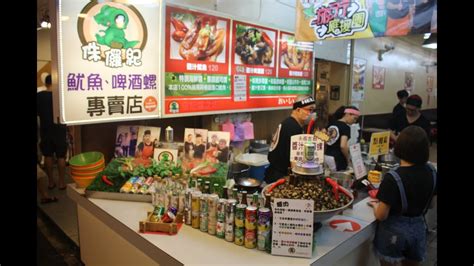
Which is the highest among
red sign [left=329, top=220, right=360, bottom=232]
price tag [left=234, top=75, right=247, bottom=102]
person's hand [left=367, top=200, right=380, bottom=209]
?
price tag [left=234, top=75, right=247, bottom=102]

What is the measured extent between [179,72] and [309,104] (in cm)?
126

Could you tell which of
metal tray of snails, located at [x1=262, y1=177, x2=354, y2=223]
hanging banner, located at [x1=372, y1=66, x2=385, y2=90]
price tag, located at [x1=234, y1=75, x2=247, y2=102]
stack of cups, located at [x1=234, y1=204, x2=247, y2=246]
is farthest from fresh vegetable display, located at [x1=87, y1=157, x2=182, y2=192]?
hanging banner, located at [x1=372, y1=66, x2=385, y2=90]

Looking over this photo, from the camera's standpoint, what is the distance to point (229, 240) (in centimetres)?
184

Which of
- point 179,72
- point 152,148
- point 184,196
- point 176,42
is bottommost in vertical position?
point 184,196

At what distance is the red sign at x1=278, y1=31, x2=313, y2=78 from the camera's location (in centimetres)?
446

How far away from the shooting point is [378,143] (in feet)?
10.3

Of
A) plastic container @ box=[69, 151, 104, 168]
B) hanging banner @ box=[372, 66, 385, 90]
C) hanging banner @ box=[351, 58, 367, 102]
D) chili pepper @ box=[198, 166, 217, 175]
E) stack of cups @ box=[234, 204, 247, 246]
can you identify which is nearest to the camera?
stack of cups @ box=[234, 204, 247, 246]

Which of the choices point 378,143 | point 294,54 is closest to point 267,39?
point 294,54

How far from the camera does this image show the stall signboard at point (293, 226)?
1.65 metres

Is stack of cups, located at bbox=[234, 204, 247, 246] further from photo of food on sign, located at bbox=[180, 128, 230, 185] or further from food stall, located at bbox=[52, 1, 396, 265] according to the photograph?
photo of food on sign, located at bbox=[180, 128, 230, 185]

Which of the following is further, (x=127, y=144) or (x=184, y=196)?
(x=127, y=144)

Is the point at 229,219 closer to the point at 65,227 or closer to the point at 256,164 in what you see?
the point at 256,164

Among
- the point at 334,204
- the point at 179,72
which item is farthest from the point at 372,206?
the point at 179,72
